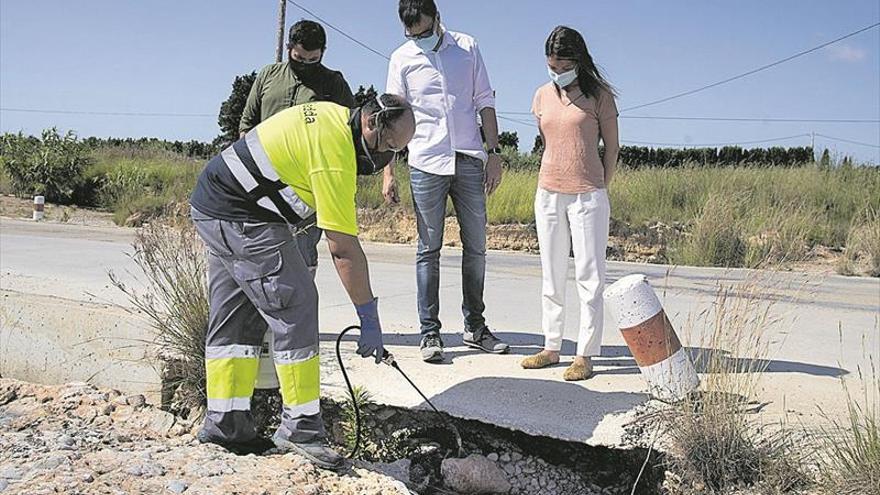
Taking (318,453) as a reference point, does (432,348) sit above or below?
above

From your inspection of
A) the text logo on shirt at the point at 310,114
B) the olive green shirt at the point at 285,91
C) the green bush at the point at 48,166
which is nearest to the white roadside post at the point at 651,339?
the text logo on shirt at the point at 310,114

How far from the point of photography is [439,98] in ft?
16.9

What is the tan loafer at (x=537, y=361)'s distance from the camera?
16.6 feet

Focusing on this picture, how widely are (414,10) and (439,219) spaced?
1.20m

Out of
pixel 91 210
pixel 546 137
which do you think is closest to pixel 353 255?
pixel 546 137

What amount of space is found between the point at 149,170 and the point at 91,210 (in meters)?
1.88

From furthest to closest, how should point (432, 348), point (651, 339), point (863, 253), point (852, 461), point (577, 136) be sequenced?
point (863, 253) < point (432, 348) < point (577, 136) < point (651, 339) < point (852, 461)

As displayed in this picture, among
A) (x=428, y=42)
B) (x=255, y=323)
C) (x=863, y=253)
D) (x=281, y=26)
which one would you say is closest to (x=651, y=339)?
(x=255, y=323)

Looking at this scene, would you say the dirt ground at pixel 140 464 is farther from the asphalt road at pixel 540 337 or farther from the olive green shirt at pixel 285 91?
the olive green shirt at pixel 285 91

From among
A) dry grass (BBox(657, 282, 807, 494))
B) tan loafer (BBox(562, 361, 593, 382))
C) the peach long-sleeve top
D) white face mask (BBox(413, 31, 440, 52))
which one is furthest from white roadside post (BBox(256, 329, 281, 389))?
dry grass (BBox(657, 282, 807, 494))

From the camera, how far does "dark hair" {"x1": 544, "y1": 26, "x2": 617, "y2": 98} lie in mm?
4699

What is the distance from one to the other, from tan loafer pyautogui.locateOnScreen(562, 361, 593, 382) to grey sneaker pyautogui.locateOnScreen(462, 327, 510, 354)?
63 cm

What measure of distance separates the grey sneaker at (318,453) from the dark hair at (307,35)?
2307 millimetres

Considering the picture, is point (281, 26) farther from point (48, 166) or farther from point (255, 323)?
point (255, 323)
